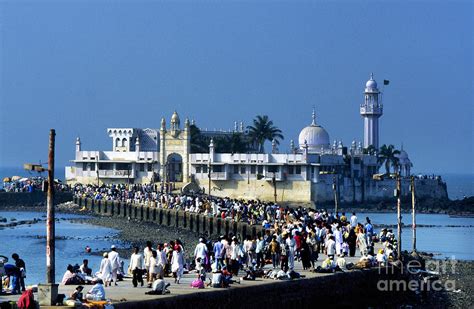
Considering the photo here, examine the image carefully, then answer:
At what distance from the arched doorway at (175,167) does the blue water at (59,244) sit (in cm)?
1808

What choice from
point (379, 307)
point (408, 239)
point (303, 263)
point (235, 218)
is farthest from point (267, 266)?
point (408, 239)

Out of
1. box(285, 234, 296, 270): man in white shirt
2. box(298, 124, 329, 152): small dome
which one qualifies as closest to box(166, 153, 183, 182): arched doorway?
box(298, 124, 329, 152): small dome

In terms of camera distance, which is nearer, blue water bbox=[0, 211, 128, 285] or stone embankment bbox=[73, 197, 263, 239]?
blue water bbox=[0, 211, 128, 285]

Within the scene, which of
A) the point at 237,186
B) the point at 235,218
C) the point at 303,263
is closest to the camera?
the point at 303,263

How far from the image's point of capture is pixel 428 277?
42.3m

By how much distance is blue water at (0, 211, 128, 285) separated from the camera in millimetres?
49844

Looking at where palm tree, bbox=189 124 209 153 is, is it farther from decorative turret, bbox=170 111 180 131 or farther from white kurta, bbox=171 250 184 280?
white kurta, bbox=171 250 184 280

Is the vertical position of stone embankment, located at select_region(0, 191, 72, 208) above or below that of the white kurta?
above

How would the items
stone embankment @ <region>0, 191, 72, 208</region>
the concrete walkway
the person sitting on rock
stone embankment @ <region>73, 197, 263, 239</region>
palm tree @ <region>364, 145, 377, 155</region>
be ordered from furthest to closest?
palm tree @ <region>364, 145, 377, 155</region> → stone embankment @ <region>0, 191, 72, 208</region> → stone embankment @ <region>73, 197, 263, 239</region> → the concrete walkway → the person sitting on rock

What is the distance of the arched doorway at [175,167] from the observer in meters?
109

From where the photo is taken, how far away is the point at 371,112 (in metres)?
132

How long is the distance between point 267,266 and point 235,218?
95.5 ft

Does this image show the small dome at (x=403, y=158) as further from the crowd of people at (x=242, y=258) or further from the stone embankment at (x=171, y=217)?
the crowd of people at (x=242, y=258)

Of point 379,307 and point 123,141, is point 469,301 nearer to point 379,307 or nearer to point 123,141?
point 379,307
